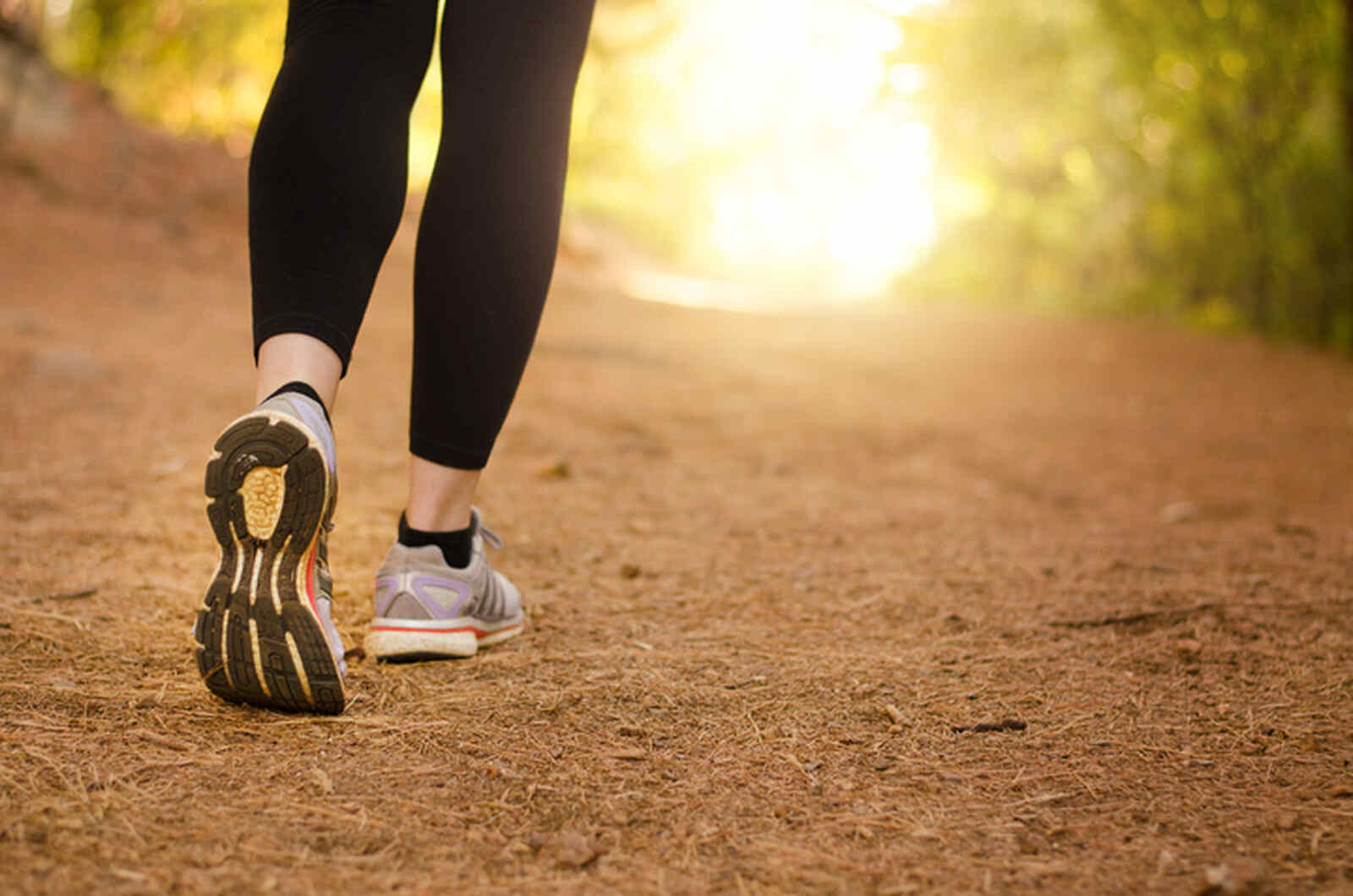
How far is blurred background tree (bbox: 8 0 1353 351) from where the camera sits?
5.03 meters

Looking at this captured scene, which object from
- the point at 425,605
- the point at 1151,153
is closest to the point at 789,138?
the point at 1151,153

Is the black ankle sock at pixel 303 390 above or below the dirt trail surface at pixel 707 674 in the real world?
above

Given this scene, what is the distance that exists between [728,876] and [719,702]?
35 centimetres

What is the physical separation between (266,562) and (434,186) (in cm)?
47

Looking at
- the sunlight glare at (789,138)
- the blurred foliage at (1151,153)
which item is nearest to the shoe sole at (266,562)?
the blurred foliage at (1151,153)

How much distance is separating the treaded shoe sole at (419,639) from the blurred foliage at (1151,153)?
516 cm

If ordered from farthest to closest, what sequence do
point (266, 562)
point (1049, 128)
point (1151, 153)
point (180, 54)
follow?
1. point (180, 54)
2. point (1049, 128)
3. point (1151, 153)
4. point (266, 562)

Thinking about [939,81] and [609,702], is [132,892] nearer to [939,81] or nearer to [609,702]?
[609,702]

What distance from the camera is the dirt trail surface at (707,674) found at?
85 cm

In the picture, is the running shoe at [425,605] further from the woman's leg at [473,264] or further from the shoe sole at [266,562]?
the shoe sole at [266,562]

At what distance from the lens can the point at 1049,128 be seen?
727cm

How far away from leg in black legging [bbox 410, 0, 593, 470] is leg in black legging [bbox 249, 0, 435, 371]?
5 centimetres

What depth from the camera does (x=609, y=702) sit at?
1148 mm

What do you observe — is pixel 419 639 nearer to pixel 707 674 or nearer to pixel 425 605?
pixel 425 605
